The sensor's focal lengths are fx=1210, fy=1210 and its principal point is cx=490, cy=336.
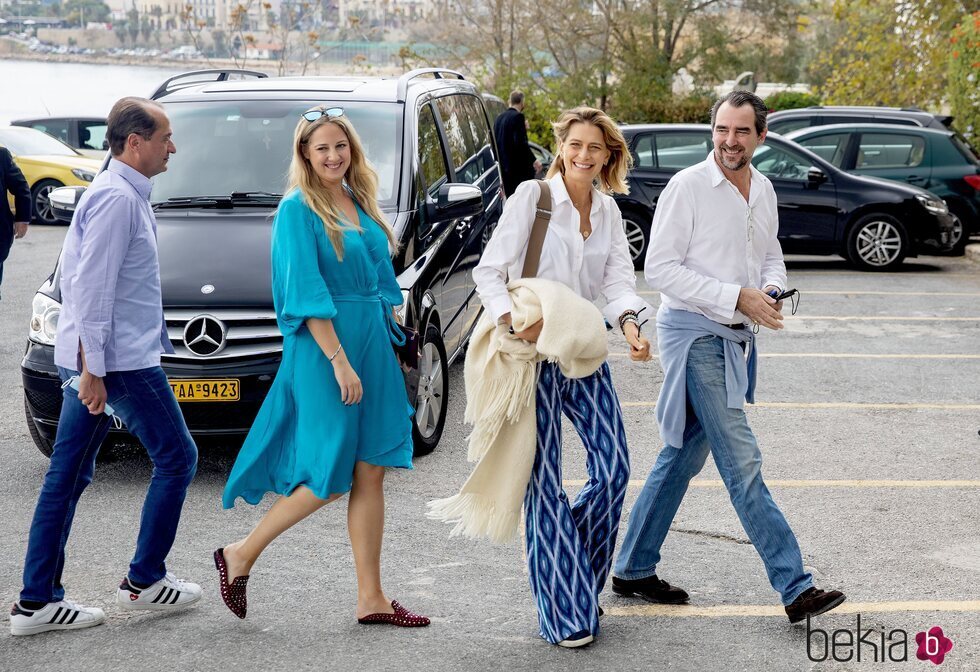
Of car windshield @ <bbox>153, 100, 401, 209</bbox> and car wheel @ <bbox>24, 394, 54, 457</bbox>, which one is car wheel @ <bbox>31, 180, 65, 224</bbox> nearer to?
car windshield @ <bbox>153, 100, 401, 209</bbox>

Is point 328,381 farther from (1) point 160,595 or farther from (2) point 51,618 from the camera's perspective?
(2) point 51,618

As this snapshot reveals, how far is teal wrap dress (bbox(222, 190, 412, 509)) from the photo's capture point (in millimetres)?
4012

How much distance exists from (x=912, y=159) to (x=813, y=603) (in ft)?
39.7

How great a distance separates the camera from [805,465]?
6328mm

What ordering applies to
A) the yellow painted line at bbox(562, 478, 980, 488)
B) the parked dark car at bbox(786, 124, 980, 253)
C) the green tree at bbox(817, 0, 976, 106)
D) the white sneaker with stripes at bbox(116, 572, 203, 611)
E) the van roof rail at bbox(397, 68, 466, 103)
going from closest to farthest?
the white sneaker with stripes at bbox(116, 572, 203, 611) < the yellow painted line at bbox(562, 478, 980, 488) < the van roof rail at bbox(397, 68, 466, 103) < the parked dark car at bbox(786, 124, 980, 253) < the green tree at bbox(817, 0, 976, 106)

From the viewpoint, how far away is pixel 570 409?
13.6 ft

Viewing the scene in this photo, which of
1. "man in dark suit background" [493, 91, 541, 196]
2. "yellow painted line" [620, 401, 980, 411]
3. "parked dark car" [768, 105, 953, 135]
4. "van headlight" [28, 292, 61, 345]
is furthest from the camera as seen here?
"parked dark car" [768, 105, 953, 135]

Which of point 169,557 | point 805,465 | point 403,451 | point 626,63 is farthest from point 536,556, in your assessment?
point 626,63

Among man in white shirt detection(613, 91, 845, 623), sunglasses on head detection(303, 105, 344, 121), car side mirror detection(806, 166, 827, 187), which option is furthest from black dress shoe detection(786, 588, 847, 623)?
car side mirror detection(806, 166, 827, 187)

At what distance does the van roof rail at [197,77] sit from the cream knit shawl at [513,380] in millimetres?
4426

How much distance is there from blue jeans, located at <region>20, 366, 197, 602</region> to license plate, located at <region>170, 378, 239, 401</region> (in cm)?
134

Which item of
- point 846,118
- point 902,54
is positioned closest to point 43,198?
point 846,118

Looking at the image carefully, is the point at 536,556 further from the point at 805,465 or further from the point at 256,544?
the point at 805,465

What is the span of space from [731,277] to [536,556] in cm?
119
